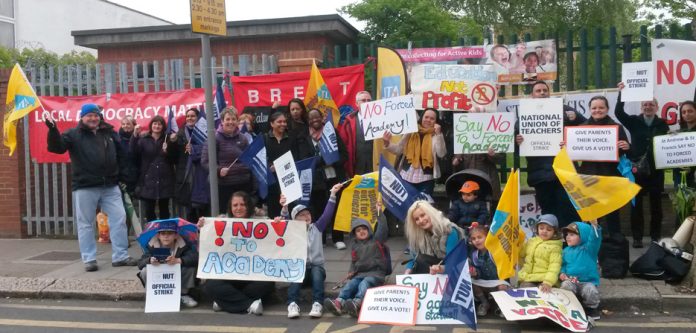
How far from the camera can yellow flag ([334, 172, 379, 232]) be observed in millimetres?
6543

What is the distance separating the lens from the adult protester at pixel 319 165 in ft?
25.8

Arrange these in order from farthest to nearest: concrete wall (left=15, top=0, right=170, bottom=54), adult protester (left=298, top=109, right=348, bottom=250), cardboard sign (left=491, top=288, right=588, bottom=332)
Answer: concrete wall (left=15, top=0, right=170, bottom=54) < adult protester (left=298, top=109, right=348, bottom=250) < cardboard sign (left=491, top=288, right=588, bottom=332)

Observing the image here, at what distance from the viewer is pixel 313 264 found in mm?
6309

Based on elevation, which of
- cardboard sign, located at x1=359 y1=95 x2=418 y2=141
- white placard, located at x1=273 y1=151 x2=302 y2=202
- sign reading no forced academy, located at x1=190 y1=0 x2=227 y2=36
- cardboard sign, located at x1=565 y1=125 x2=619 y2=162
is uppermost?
sign reading no forced academy, located at x1=190 y1=0 x2=227 y2=36

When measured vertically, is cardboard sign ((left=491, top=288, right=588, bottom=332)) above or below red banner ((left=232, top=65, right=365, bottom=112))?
below

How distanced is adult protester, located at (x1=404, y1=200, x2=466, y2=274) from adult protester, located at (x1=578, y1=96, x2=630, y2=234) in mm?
2090

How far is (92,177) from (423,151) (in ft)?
12.1

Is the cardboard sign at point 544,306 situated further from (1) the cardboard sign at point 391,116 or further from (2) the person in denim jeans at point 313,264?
(1) the cardboard sign at point 391,116

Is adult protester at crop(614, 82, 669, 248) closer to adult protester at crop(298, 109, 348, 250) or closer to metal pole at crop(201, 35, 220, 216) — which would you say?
adult protester at crop(298, 109, 348, 250)

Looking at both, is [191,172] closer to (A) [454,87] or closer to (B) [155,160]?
(B) [155,160]

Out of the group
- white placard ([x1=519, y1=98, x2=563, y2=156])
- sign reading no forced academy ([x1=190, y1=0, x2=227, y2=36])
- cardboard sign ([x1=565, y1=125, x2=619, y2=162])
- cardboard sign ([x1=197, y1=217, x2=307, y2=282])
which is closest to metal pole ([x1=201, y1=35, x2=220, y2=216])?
sign reading no forced academy ([x1=190, y1=0, x2=227, y2=36])

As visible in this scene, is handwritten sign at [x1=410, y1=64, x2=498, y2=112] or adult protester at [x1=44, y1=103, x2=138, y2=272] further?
handwritten sign at [x1=410, y1=64, x2=498, y2=112]

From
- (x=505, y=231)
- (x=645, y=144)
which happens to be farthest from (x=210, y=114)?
(x=645, y=144)

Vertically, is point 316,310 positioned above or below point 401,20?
below
